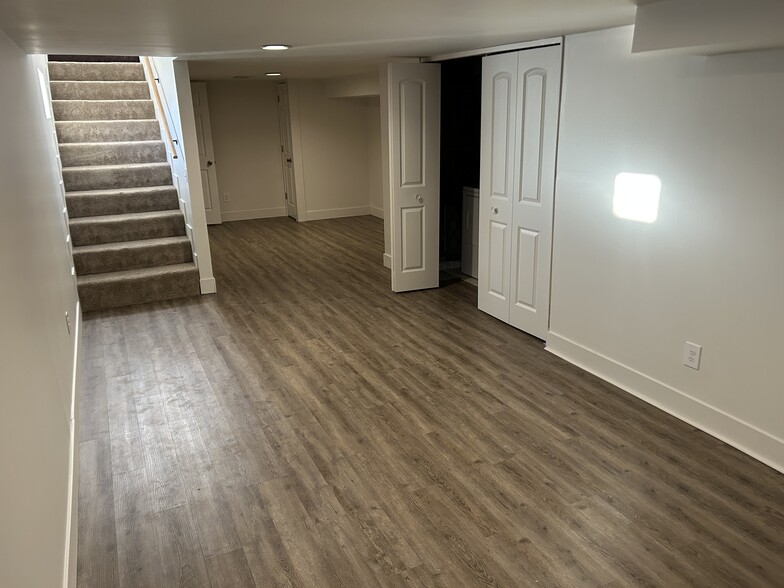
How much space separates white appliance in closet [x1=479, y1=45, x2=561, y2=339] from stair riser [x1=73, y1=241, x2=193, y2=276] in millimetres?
2887

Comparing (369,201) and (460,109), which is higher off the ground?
(460,109)

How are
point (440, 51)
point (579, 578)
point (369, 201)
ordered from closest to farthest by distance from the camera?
point (579, 578), point (440, 51), point (369, 201)

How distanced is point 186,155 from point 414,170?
1985mm

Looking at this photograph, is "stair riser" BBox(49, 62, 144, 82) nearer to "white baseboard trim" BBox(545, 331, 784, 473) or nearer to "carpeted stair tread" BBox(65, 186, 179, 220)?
"carpeted stair tread" BBox(65, 186, 179, 220)


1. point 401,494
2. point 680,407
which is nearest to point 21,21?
point 401,494

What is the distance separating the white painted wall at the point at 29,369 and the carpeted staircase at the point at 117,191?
1.89 meters

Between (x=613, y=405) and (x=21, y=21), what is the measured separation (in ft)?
11.3

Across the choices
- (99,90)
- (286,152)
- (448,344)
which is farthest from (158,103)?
(448,344)

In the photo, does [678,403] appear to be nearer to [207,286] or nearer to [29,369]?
[29,369]

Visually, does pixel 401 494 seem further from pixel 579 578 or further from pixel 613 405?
pixel 613 405

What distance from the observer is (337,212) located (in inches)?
366

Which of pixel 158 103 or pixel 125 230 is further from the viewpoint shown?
pixel 158 103

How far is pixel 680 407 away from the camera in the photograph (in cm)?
324

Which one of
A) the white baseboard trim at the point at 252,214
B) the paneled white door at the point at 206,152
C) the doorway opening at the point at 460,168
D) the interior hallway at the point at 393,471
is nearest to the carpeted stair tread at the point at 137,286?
the interior hallway at the point at 393,471
